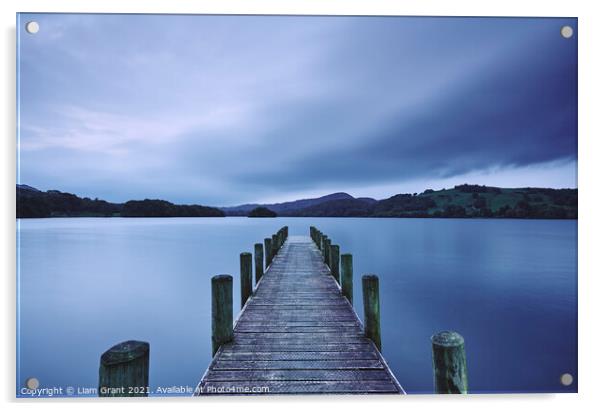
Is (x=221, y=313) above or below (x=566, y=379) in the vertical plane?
above

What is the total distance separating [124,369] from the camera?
5.47 feet

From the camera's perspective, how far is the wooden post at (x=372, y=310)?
343 cm

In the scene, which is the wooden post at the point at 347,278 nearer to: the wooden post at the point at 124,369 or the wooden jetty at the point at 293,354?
the wooden jetty at the point at 293,354

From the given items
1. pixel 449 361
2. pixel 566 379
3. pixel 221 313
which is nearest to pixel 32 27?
pixel 221 313

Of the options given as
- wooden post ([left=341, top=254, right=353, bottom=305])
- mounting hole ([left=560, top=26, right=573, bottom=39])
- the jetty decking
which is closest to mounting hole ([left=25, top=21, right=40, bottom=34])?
the jetty decking

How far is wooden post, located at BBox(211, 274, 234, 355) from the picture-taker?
328 centimetres

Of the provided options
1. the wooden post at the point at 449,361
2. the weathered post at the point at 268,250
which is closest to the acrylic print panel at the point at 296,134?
the wooden post at the point at 449,361

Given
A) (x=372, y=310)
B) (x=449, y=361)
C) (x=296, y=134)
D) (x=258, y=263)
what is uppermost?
(x=296, y=134)

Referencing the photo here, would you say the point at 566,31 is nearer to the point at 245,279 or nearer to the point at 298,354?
the point at 298,354

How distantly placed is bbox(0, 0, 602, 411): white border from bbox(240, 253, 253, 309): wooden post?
2967mm

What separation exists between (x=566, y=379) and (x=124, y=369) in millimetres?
4237

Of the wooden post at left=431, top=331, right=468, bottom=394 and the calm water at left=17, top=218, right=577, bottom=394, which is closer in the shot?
the wooden post at left=431, top=331, right=468, bottom=394

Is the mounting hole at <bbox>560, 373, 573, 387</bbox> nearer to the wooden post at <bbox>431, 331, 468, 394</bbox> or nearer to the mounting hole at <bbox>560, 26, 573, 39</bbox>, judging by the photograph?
the wooden post at <bbox>431, 331, 468, 394</bbox>

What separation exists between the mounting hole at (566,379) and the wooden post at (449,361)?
88.4 inches
